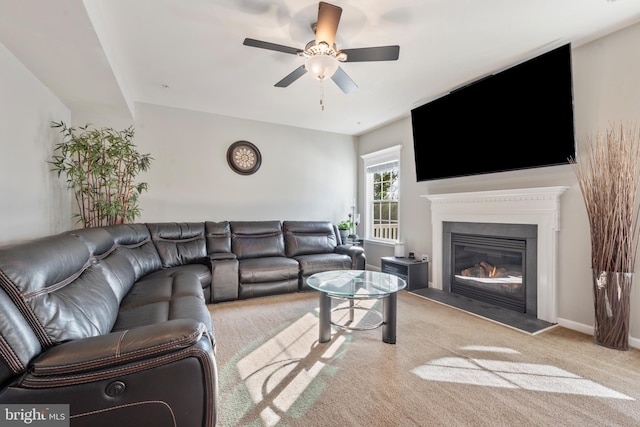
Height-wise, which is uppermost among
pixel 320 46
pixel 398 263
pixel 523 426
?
pixel 320 46

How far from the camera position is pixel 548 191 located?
283 cm

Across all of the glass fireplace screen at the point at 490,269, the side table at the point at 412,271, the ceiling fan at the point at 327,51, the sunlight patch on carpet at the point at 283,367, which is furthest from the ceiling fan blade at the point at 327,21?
the side table at the point at 412,271

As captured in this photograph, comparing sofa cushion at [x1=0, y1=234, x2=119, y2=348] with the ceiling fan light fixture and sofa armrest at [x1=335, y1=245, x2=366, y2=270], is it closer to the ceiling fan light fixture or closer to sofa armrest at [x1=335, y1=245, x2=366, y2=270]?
the ceiling fan light fixture

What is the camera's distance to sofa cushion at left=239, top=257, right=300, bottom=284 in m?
3.68

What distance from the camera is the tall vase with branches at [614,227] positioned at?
2301 millimetres

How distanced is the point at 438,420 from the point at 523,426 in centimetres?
43

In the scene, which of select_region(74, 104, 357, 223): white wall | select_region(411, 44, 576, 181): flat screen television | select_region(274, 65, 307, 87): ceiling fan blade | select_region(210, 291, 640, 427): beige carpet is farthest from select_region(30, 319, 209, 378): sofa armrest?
select_region(74, 104, 357, 223): white wall

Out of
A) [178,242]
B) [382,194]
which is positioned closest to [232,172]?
[178,242]

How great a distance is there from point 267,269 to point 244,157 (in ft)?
6.51

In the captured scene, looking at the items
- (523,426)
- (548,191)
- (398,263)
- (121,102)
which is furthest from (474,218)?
(121,102)

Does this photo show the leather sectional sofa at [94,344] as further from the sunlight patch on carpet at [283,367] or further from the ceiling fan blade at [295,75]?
the ceiling fan blade at [295,75]

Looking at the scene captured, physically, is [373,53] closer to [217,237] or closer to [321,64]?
[321,64]

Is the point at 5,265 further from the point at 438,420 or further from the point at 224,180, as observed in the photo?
the point at 224,180

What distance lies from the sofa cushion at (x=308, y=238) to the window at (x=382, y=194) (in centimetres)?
97
